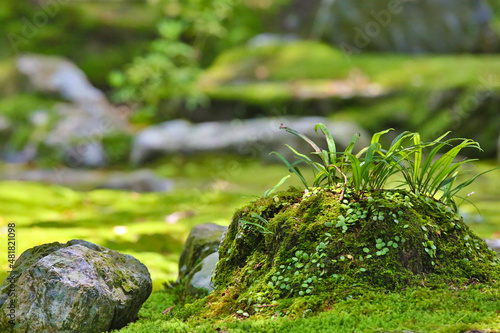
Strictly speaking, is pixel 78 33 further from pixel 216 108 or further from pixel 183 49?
pixel 216 108

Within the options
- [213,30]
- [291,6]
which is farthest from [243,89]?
[291,6]

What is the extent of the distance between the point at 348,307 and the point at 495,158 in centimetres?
890

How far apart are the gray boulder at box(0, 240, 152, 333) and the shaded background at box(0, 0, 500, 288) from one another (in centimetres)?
296

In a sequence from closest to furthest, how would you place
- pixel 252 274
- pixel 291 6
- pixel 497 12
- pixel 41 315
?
pixel 41 315 → pixel 252 274 → pixel 497 12 → pixel 291 6

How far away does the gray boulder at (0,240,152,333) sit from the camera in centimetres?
241

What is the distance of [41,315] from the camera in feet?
7.88

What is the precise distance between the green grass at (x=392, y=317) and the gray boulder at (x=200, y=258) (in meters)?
0.72

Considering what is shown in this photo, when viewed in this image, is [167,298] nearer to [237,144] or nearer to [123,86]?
[237,144]

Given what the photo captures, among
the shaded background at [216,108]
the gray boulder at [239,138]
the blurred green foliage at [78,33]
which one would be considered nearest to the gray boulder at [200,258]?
the shaded background at [216,108]

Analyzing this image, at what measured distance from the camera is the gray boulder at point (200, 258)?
3.19 meters

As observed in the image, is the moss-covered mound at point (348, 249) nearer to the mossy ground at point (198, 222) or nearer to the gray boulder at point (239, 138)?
the mossy ground at point (198, 222)

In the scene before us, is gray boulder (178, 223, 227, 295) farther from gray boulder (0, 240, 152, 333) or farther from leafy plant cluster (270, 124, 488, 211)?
leafy plant cluster (270, 124, 488, 211)

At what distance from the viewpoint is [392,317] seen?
210 centimetres

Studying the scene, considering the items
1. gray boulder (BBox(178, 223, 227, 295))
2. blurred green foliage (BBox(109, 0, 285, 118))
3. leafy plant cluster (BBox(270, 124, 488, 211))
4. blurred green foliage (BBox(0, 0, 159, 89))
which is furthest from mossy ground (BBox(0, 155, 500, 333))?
blurred green foliage (BBox(0, 0, 159, 89))
